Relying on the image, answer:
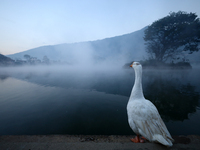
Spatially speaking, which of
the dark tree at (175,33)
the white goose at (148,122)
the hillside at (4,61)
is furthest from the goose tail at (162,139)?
the hillside at (4,61)

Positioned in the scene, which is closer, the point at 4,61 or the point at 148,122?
the point at 148,122

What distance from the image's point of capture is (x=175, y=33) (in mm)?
27281

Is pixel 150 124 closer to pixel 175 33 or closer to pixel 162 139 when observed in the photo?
pixel 162 139

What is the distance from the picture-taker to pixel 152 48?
105ft

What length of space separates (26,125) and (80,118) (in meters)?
2.71

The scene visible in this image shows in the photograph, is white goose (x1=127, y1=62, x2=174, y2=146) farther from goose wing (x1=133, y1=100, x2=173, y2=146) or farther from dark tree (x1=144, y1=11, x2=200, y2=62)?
dark tree (x1=144, y1=11, x2=200, y2=62)

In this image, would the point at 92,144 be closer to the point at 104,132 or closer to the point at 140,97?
the point at 104,132

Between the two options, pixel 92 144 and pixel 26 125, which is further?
pixel 26 125

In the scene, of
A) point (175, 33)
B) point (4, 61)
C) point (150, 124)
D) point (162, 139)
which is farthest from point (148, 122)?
point (4, 61)

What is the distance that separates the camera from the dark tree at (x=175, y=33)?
83.9 ft

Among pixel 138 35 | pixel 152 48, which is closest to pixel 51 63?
pixel 152 48

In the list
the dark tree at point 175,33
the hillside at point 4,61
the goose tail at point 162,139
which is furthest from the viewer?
the hillside at point 4,61

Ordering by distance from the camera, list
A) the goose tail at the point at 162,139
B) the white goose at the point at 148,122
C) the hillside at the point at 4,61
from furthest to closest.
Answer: the hillside at the point at 4,61 → the white goose at the point at 148,122 → the goose tail at the point at 162,139

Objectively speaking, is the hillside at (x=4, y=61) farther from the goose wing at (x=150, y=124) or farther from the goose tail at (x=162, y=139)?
the goose tail at (x=162, y=139)
